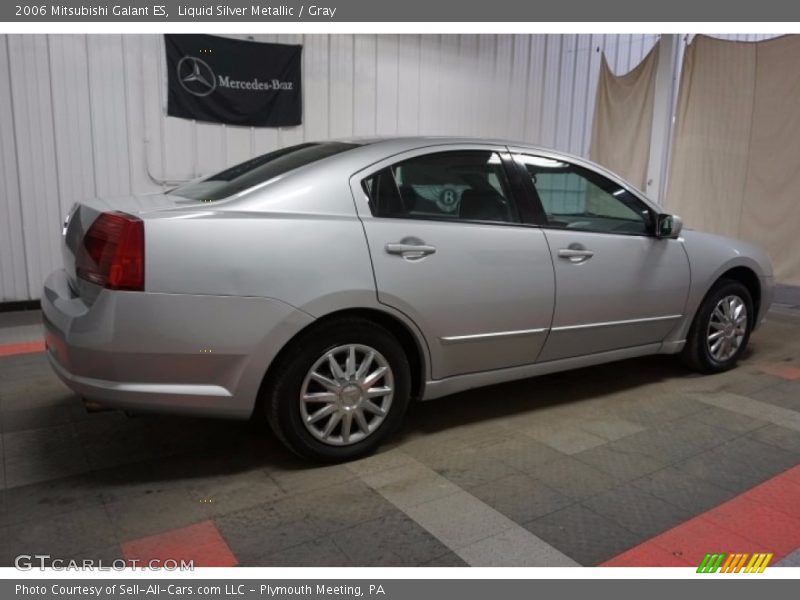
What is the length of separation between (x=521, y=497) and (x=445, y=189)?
147 centimetres

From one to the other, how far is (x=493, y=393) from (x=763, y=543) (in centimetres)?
174

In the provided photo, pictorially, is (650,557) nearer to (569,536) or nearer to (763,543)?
(569,536)

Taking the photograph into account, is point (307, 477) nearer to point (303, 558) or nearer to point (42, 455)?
point (303, 558)

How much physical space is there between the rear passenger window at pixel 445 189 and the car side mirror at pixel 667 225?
3.44 feet

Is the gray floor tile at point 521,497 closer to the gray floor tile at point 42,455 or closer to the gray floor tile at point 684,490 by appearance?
the gray floor tile at point 684,490

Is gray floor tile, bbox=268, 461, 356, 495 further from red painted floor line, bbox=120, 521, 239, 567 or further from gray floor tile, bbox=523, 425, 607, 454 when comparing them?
gray floor tile, bbox=523, 425, 607, 454

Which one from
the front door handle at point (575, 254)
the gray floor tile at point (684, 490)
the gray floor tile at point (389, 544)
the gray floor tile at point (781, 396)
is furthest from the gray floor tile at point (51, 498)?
the gray floor tile at point (781, 396)

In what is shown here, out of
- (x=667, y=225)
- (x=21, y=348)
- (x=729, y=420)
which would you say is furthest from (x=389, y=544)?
(x=21, y=348)

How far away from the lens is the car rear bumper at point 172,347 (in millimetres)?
2309

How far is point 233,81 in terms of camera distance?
6316 mm

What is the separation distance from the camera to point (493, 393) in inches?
150

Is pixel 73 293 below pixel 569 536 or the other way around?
the other way around

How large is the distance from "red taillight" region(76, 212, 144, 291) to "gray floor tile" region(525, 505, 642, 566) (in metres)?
1.74
